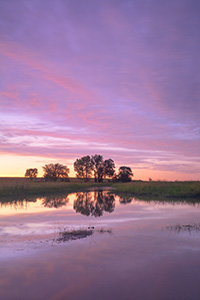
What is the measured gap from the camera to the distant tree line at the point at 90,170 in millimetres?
98250

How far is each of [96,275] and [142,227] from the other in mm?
6673

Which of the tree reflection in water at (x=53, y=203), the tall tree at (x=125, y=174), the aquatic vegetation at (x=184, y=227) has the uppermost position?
the tall tree at (x=125, y=174)

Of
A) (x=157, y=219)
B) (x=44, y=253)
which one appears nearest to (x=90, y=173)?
(x=157, y=219)

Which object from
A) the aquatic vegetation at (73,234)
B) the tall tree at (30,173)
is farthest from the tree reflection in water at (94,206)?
the tall tree at (30,173)

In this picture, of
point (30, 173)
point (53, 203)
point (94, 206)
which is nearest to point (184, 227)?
point (94, 206)

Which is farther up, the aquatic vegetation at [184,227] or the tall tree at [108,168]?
the tall tree at [108,168]

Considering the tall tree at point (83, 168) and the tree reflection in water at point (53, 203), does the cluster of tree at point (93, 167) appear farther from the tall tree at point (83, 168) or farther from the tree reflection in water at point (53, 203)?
the tree reflection in water at point (53, 203)

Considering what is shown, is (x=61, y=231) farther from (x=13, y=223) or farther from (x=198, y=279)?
(x=198, y=279)

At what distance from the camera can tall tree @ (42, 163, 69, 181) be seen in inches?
3930

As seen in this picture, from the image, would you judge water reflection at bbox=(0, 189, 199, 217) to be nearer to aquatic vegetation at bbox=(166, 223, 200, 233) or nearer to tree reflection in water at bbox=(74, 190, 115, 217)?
tree reflection in water at bbox=(74, 190, 115, 217)

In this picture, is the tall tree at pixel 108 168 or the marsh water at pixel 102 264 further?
the tall tree at pixel 108 168

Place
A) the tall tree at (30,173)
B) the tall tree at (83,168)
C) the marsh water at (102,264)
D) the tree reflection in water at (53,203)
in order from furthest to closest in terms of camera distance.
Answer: the tall tree at (30,173), the tall tree at (83,168), the tree reflection in water at (53,203), the marsh water at (102,264)

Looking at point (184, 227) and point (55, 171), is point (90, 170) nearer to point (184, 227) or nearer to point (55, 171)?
point (55, 171)

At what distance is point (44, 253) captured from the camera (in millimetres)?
8586
